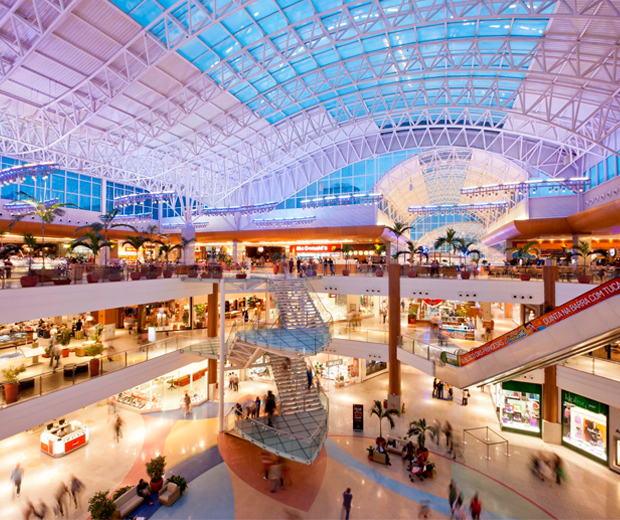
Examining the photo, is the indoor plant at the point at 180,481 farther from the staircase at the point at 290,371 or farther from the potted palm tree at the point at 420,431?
the potted palm tree at the point at 420,431

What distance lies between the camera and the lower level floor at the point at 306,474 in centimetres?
1119

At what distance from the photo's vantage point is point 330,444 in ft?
51.0

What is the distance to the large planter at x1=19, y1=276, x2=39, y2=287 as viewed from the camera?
37.8 ft

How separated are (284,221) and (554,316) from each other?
30.1 meters

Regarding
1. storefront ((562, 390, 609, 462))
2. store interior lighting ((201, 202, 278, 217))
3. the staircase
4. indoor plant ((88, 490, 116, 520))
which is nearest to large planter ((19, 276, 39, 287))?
indoor plant ((88, 490, 116, 520))

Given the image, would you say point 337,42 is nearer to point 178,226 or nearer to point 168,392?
point 168,392

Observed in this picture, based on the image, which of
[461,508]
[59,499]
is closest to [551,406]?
[461,508]

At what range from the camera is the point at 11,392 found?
36.2 ft

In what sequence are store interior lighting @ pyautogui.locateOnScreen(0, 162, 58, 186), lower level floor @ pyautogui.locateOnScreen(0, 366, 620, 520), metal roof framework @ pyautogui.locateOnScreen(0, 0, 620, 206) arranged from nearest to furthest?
1. lower level floor @ pyautogui.locateOnScreen(0, 366, 620, 520)
2. metal roof framework @ pyautogui.locateOnScreen(0, 0, 620, 206)
3. store interior lighting @ pyautogui.locateOnScreen(0, 162, 58, 186)

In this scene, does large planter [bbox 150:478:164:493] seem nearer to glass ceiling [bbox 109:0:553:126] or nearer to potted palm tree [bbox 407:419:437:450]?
potted palm tree [bbox 407:419:437:450]

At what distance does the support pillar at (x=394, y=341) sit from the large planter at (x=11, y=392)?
16855 millimetres

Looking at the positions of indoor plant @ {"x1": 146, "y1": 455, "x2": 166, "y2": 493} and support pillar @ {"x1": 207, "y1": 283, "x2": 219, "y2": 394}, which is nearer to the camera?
indoor plant @ {"x1": 146, "y1": 455, "x2": 166, "y2": 493}

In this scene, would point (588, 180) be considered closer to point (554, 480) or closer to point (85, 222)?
point (554, 480)

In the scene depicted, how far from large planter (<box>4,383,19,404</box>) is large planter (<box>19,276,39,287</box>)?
132 inches
